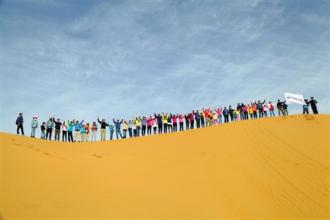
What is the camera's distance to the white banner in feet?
80.4

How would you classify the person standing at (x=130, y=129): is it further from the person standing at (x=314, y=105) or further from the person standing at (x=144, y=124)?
the person standing at (x=314, y=105)

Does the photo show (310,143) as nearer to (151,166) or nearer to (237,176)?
(237,176)

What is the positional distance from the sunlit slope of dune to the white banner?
12.7 ft

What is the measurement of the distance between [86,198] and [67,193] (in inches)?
23.0

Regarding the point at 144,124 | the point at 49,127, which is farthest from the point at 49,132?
the point at 144,124

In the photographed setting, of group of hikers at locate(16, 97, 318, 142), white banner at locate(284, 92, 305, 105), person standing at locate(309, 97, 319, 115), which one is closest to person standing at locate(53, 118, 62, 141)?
group of hikers at locate(16, 97, 318, 142)

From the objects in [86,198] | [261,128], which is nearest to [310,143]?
[261,128]

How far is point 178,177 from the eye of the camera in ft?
46.4

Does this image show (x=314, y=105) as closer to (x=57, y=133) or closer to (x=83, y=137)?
(x=83, y=137)

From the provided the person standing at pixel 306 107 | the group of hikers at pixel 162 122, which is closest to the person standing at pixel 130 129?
the group of hikers at pixel 162 122

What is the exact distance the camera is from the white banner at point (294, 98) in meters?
24.5

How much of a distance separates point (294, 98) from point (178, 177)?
14.2 meters

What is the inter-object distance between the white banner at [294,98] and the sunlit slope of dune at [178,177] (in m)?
3.87

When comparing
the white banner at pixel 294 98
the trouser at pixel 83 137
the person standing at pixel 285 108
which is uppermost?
the white banner at pixel 294 98
